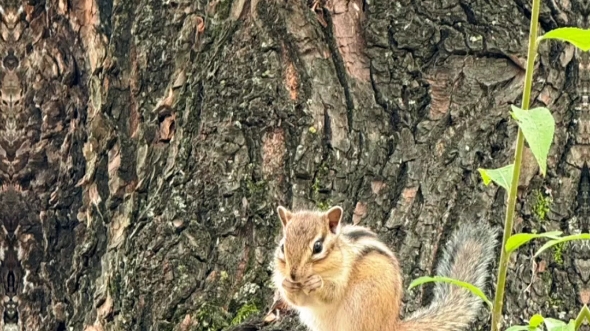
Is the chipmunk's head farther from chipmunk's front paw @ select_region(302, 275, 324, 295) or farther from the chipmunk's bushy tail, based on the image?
the chipmunk's bushy tail

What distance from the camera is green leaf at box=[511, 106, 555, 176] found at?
4.22ft

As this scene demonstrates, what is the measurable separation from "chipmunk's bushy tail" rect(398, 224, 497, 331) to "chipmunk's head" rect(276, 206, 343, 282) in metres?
0.38

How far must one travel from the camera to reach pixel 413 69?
320 cm

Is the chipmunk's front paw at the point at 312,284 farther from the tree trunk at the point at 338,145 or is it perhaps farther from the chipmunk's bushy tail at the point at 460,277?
the chipmunk's bushy tail at the point at 460,277

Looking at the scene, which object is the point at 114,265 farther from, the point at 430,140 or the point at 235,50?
the point at 430,140

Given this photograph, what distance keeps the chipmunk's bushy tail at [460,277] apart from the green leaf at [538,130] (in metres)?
1.64

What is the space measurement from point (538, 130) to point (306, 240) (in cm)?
176

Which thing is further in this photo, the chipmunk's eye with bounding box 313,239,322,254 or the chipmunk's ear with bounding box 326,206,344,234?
the chipmunk's eye with bounding box 313,239,322,254

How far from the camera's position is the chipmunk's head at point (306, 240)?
2.94 m

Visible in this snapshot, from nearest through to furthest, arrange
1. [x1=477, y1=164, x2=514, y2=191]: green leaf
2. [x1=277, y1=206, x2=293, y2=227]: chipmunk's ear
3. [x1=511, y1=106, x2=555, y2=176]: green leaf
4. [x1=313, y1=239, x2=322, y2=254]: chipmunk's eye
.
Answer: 1. [x1=511, y1=106, x2=555, y2=176]: green leaf
2. [x1=477, y1=164, x2=514, y2=191]: green leaf
3. [x1=277, y1=206, x2=293, y2=227]: chipmunk's ear
4. [x1=313, y1=239, x2=322, y2=254]: chipmunk's eye

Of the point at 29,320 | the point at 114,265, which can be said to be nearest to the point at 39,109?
the point at 29,320

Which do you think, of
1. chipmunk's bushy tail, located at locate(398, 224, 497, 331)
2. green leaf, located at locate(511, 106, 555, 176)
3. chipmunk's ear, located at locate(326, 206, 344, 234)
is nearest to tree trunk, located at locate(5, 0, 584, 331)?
chipmunk's bushy tail, located at locate(398, 224, 497, 331)

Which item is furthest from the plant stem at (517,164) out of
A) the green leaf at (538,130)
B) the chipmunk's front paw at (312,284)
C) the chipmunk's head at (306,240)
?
the chipmunk's front paw at (312,284)

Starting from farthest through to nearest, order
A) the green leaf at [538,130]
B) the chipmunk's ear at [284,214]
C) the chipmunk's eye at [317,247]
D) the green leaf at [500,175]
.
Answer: the chipmunk's eye at [317,247] < the chipmunk's ear at [284,214] < the green leaf at [500,175] < the green leaf at [538,130]
